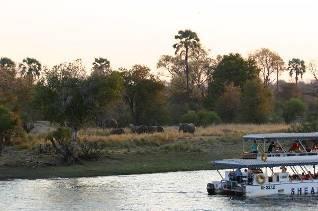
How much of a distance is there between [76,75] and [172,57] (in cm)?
6742

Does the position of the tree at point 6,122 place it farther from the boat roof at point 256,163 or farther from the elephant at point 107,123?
the elephant at point 107,123

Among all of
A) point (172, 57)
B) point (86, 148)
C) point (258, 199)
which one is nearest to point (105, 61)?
point (172, 57)

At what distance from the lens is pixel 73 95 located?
75000 millimetres

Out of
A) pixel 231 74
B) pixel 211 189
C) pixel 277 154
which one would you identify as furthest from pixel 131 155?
pixel 231 74

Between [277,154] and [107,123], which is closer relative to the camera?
[277,154]

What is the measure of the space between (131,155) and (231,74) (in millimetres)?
57356

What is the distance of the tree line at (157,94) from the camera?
75.4 meters

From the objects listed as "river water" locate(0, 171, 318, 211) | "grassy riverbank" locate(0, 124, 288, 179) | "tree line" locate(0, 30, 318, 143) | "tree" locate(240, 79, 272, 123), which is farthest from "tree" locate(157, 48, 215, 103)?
"river water" locate(0, 171, 318, 211)

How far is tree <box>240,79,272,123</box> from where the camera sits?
373 feet

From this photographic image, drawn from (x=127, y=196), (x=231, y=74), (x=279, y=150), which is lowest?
(x=127, y=196)

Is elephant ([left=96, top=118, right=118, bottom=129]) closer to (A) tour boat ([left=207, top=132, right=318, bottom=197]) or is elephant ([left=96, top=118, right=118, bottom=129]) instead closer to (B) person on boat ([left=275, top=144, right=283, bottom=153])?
(B) person on boat ([left=275, top=144, right=283, bottom=153])

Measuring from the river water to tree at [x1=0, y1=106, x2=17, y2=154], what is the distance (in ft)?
36.7

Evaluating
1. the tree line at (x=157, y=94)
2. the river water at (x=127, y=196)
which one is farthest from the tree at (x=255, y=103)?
the river water at (x=127, y=196)

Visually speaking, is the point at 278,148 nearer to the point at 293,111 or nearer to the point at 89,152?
the point at 89,152
